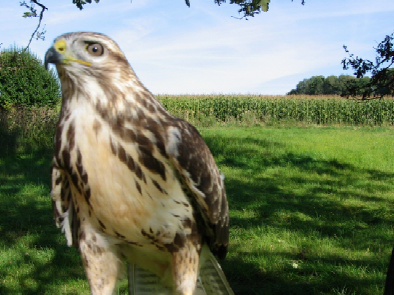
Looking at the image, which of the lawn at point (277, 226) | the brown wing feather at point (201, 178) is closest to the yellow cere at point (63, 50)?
the brown wing feather at point (201, 178)

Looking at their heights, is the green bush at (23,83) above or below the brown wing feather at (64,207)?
above

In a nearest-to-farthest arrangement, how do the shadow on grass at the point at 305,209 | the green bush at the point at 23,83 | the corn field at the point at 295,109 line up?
1. the shadow on grass at the point at 305,209
2. the green bush at the point at 23,83
3. the corn field at the point at 295,109

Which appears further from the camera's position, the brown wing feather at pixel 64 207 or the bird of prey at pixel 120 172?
the brown wing feather at pixel 64 207

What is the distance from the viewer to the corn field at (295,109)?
24984 millimetres

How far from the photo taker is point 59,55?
175cm

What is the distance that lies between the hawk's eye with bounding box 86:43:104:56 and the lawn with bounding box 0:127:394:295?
2.75 meters

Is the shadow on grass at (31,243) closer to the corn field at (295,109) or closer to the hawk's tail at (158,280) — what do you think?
the hawk's tail at (158,280)

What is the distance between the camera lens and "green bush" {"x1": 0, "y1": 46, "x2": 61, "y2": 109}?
1454 centimetres

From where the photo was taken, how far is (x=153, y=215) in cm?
191

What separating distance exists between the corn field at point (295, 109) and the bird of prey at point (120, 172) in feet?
74.0

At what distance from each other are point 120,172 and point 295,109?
24.9 meters

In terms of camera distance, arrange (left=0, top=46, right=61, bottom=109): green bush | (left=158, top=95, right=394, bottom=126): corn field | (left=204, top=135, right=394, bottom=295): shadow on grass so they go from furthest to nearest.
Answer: (left=158, top=95, right=394, bottom=126): corn field < (left=0, top=46, right=61, bottom=109): green bush < (left=204, top=135, right=394, bottom=295): shadow on grass

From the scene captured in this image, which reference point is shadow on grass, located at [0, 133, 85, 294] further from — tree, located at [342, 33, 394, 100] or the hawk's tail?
tree, located at [342, 33, 394, 100]

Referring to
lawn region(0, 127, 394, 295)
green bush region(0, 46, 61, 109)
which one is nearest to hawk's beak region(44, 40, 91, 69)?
lawn region(0, 127, 394, 295)
